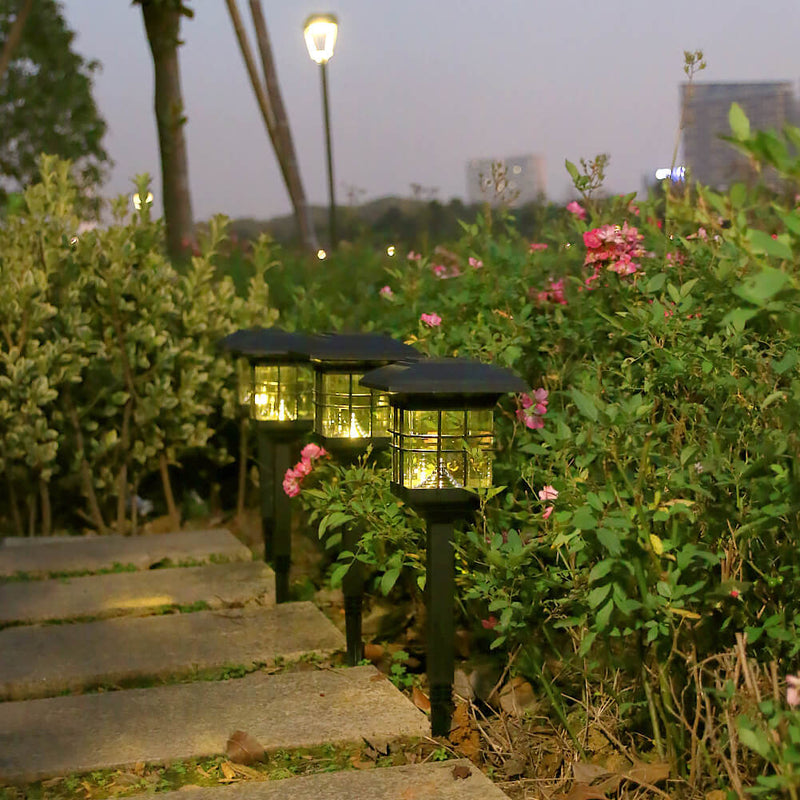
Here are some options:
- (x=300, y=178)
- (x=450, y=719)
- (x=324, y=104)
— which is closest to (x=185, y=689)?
(x=450, y=719)

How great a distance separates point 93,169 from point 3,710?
40.2 m

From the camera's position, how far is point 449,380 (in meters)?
3.55

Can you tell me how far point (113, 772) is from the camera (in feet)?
11.4

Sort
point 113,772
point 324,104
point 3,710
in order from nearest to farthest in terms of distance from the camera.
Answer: point 113,772, point 3,710, point 324,104

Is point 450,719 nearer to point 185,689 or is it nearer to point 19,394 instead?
point 185,689

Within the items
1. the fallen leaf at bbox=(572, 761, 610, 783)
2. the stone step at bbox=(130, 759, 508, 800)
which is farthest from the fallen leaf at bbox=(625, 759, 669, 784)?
the stone step at bbox=(130, 759, 508, 800)

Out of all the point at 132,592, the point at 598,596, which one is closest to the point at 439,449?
the point at 598,596

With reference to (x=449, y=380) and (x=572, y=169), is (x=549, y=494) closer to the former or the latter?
(x=449, y=380)

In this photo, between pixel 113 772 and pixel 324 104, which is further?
pixel 324 104

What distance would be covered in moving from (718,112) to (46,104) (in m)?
38.0

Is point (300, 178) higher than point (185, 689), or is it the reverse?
point (300, 178)

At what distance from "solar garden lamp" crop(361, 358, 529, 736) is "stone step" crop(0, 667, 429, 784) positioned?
275 mm

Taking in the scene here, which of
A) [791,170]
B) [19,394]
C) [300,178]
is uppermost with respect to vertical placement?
[300,178]

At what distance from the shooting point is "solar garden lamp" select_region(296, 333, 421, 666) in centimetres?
453
